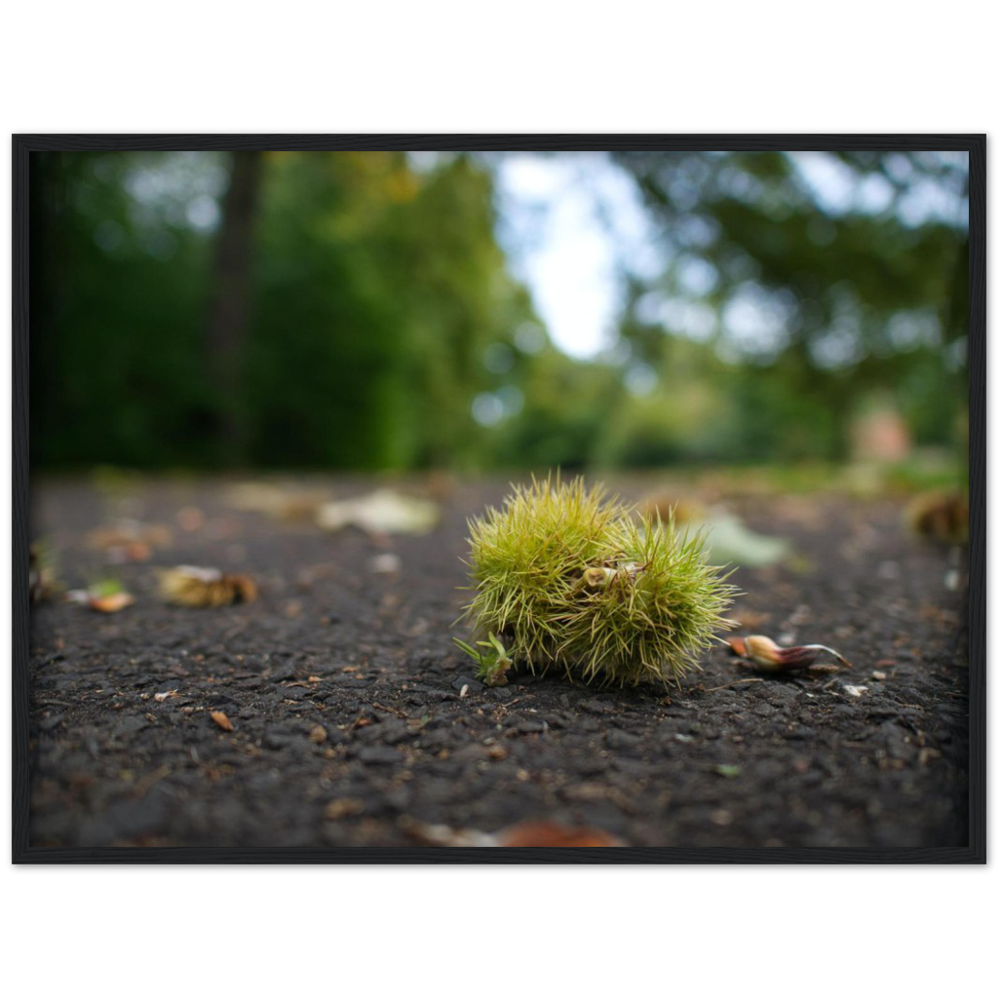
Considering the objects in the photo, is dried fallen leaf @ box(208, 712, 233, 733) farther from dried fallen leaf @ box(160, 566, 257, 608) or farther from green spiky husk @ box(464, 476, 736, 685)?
dried fallen leaf @ box(160, 566, 257, 608)

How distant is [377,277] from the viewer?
1048 centimetres

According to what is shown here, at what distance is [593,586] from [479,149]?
106 centimetres

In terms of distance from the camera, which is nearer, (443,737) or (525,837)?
(525,837)

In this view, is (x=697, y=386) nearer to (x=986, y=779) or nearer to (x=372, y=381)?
(x=372, y=381)

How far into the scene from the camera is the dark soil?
4.99 feet

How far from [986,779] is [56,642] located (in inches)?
104

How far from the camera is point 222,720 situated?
1.92 meters

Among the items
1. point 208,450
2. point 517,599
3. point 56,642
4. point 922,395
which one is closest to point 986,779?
point 517,599

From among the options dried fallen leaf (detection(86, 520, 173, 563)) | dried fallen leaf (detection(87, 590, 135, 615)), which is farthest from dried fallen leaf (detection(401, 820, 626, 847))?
dried fallen leaf (detection(86, 520, 173, 563))

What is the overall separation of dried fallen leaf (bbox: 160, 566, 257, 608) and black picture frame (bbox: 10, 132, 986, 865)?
1.34 meters

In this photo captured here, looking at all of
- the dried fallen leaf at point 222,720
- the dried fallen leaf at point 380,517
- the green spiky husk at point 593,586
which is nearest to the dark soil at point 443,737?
the dried fallen leaf at point 222,720

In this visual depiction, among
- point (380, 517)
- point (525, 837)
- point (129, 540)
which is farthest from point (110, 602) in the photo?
point (525, 837)

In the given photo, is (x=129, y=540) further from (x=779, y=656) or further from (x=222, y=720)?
(x=779, y=656)
